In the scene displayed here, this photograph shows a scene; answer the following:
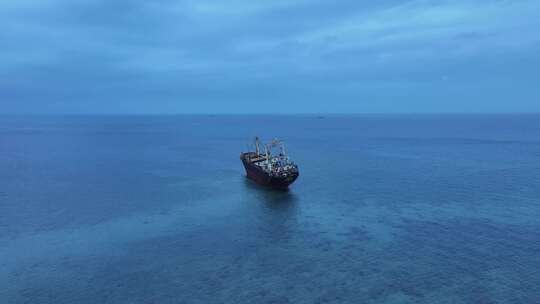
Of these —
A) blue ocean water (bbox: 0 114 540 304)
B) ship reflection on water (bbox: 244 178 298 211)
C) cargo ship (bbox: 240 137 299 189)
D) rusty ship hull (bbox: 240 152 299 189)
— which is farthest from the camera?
cargo ship (bbox: 240 137 299 189)

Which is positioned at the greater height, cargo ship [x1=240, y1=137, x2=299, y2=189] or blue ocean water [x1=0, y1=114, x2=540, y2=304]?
cargo ship [x1=240, y1=137, x2=299, y2=189]

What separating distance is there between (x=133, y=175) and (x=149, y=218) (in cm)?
4336

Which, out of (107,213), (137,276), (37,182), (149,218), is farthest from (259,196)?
(37,182)

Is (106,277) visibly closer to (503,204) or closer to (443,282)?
(443,282)

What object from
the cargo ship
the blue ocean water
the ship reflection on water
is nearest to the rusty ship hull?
the cargo ship

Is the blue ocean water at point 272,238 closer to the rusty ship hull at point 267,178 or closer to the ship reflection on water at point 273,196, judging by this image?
the ship reflection on water at point 273,196

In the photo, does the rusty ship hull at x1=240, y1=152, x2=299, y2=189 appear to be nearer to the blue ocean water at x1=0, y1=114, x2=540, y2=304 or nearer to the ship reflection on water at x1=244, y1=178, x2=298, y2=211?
the ship reflection on water at x1=244, y1=178, x2=298, y2=211

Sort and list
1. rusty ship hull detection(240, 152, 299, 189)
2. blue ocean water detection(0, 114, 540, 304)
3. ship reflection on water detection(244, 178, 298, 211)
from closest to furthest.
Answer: blue ocean water detection(0, 114, 540, 304)
ship reflection on water detection(244, 178, 298, 211)
rusty ship hull detection(240, 152, 299, 189)

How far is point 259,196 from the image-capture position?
3319 inches

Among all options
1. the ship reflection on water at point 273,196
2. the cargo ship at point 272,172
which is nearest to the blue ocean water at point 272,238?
the ship reflection on water at point 273,196

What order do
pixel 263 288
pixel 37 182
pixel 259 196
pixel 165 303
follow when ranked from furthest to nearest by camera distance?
pixel 37 182 → pixel 259 196 → pixel 263 288 → pixel 165 303

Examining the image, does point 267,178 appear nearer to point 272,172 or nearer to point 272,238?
point 272,172

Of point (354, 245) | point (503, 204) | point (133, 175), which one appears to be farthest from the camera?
point (133, 175)

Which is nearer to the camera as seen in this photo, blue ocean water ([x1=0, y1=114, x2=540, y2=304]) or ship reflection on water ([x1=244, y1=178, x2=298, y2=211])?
blue ocean water ([x1=0, y1=114, x2=540, y2=304])
